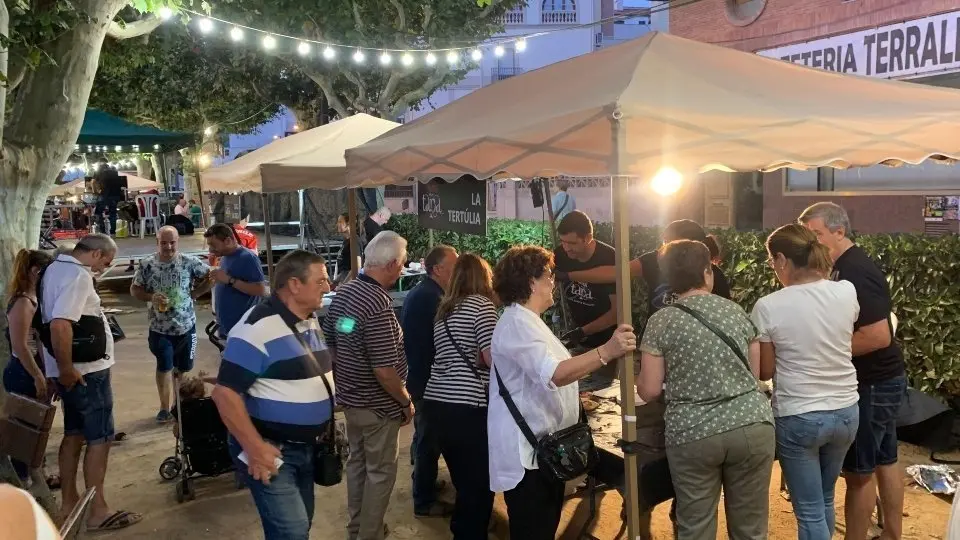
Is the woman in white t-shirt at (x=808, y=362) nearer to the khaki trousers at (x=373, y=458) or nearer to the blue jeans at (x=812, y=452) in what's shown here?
the blue jeans at (x=812, y=452)

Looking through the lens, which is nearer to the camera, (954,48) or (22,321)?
(22,321)

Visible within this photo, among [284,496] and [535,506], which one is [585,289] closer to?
[535,506]

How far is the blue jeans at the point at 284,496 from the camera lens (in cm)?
292

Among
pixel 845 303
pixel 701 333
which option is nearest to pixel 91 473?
pixel 701 333

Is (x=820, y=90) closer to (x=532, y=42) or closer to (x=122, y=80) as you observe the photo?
(x=122, y=80)

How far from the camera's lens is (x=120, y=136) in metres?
10.2

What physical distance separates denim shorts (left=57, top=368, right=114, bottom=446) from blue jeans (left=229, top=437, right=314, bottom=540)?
1945 mm

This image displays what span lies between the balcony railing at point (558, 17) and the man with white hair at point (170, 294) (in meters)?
43.3

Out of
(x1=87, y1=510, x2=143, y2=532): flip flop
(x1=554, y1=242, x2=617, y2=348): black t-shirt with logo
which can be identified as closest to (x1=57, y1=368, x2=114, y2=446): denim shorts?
(x1=87, y1=510, x2=143, y2=532): flip flop

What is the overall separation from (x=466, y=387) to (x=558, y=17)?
4650 centimetres

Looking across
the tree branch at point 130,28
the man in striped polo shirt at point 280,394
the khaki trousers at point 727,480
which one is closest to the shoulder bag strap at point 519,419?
the khaki trousers at point 727,480

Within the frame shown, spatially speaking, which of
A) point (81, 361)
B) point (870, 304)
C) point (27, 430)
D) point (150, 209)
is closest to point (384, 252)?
point (27, 430)

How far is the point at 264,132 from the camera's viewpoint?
4847 centimetres

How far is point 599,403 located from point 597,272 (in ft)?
3.87
